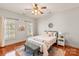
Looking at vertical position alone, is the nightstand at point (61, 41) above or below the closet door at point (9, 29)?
below

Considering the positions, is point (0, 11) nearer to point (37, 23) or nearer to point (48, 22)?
point (37, 23)

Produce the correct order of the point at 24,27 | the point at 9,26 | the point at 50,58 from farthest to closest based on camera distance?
the point at 24,27 < the point at 9,26 < the point at 50,58

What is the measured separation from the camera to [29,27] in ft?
4.45

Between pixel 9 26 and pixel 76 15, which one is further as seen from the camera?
pixel 76 15

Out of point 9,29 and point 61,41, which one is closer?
point 9,29

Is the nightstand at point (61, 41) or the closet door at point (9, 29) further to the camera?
the nightstand at point (61, 41)

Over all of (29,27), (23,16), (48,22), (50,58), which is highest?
(23,16)

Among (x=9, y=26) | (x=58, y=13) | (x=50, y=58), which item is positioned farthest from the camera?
(x=58, y=13)

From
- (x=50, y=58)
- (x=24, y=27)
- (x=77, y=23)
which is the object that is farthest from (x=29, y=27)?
(x=77, y=23)

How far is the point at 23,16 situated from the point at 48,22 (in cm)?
51

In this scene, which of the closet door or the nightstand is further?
the nightstand

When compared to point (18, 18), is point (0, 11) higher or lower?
higher

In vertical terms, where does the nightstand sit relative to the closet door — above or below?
below

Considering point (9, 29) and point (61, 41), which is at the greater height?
point (9, 29)
